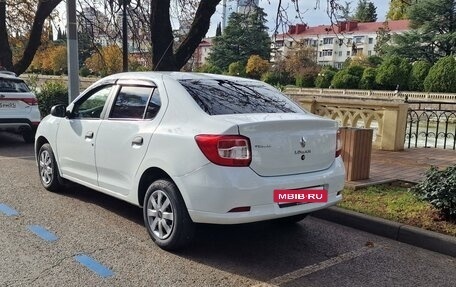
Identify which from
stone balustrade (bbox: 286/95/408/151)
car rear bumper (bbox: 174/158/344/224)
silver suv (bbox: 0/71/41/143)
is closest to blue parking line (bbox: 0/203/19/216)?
car rear bumper (bbox: 174/158/344/224)

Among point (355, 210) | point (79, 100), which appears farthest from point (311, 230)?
point (79, 100)

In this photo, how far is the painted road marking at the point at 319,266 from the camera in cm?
392

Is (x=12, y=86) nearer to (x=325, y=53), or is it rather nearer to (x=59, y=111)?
(x=59, y=111)

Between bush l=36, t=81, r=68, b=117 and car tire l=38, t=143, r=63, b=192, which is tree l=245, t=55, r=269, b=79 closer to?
bush l=36, t=81, r=68, b=117

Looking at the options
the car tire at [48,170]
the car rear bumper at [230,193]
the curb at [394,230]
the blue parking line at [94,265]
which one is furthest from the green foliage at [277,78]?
the blue parking line at [94,265]

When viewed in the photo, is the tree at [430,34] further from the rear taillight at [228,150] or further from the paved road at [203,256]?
the rear taillight at [228,150]

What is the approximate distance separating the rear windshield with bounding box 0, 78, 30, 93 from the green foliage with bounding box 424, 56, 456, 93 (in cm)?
3633

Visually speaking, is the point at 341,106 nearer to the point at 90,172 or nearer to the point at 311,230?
the point at 311,230

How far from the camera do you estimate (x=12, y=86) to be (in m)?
10.7

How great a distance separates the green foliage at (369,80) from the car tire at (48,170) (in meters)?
44.2

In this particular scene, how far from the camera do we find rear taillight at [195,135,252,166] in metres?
3.99

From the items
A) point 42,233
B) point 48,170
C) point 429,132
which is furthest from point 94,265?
point 429,132

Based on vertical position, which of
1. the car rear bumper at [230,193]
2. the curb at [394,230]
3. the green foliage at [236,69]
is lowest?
the curb at [394,230]

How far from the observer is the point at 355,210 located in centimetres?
560
